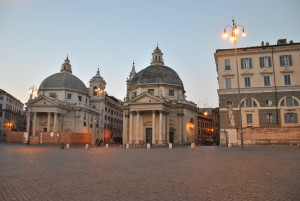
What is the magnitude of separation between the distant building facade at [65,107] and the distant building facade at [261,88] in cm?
2902

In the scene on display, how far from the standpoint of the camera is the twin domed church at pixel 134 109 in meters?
52.8

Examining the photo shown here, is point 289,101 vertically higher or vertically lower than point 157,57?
lower

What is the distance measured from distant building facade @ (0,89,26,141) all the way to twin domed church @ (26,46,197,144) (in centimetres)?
2184

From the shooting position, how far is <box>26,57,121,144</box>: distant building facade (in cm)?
6062

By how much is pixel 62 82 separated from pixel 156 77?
2650 cm

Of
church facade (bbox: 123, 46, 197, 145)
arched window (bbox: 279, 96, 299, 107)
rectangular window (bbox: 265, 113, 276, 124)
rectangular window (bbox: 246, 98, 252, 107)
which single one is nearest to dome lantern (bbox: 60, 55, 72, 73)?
church facade (bbox: 123, 46, 197, 145)

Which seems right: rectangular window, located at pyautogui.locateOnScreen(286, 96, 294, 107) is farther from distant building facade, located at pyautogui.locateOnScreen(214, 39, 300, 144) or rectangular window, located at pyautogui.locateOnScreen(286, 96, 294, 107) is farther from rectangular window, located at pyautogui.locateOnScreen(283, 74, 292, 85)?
rectangular window, located at pyautogui.locateOnScreen(283, 74, 292, 85)

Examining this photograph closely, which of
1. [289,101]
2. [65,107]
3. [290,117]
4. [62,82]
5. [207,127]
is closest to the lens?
[290,117]

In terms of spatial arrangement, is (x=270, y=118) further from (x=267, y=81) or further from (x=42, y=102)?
(x=42, y=102)

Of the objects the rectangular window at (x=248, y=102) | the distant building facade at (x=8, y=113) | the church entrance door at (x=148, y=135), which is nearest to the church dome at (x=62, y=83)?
the distant building facade at (x=8, y=113)

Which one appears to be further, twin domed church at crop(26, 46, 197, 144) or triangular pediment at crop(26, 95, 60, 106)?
triangular pediment at crop(26, 95, 60, 106)

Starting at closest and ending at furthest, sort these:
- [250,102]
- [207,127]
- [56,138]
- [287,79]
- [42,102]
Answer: [287,79] < [250,102] < [56,138] < [42,102] < [207,127]

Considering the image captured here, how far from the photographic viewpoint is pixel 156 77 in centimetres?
5828

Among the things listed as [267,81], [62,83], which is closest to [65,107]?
[62,83]
